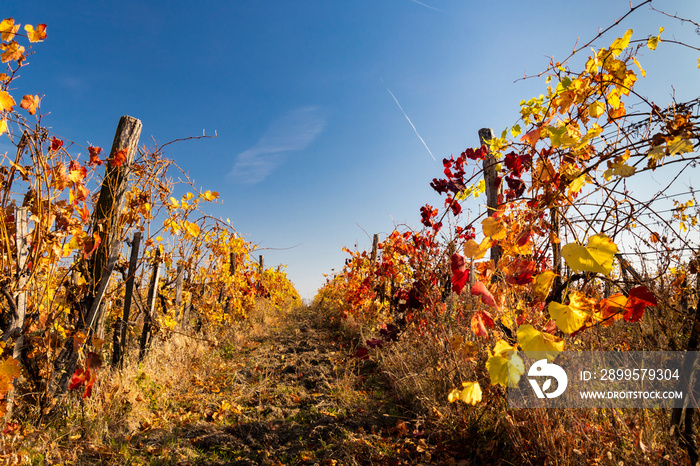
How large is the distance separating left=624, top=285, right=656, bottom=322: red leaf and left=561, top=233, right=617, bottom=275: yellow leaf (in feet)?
1.09

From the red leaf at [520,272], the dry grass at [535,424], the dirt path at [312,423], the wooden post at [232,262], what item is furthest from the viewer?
the wooden post at [232,262]

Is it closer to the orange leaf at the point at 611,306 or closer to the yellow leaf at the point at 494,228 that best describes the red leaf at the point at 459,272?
the yellow leaf at the point at 494,228

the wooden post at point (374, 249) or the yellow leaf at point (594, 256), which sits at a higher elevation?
the wooden post at point (374, 249)

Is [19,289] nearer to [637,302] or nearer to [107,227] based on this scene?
[107,227]

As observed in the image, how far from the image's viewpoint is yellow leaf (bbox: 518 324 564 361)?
1007 millimetres

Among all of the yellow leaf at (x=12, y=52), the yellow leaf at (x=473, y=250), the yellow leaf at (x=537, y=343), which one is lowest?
the yellow leaf at (x=537, y=343)

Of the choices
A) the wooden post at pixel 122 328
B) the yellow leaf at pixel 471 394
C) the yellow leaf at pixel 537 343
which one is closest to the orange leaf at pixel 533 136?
the yellow leaf at pixel 537 343

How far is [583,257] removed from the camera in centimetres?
98

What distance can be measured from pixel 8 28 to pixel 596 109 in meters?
3.43

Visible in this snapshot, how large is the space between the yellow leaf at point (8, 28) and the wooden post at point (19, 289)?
45.2 inches

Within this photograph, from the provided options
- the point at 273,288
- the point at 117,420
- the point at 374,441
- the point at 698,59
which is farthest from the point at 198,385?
the point at 273,288

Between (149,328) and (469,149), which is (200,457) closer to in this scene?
(149,328)

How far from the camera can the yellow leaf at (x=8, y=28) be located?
86.0 inches

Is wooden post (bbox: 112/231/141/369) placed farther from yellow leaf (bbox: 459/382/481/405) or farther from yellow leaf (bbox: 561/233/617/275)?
yellow leaf (bbox: 561/233/617/275)
